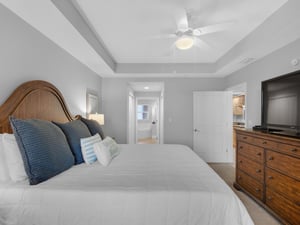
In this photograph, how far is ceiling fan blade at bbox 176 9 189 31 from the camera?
2.09 meters

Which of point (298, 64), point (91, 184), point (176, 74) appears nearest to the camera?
point (91, 184)

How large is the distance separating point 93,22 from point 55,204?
2.23 metres

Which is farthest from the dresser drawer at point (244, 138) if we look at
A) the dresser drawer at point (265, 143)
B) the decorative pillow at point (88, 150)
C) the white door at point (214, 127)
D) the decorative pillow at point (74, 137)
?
the decorative pillow at point (74, 137)

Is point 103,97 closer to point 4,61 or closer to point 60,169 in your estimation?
point 4,61

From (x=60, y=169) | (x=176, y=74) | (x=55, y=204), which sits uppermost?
(x=176, y=74)

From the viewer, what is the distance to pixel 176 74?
14.0ft

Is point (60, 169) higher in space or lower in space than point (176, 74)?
lower

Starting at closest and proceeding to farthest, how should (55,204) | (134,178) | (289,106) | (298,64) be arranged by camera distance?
(55,204) → (134,178) → (289,106) → (298,64)

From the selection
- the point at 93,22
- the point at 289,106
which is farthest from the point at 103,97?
the point at 289,106

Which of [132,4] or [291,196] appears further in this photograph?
[132,4]

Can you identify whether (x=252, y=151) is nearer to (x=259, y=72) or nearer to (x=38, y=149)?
(x=259, y=72)

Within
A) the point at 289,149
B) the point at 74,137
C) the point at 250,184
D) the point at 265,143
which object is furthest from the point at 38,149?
the point at 250,184

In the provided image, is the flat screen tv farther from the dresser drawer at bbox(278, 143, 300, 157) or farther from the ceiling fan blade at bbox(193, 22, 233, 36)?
the ceiling fan blade at bbox(193, 22, 233, 36)

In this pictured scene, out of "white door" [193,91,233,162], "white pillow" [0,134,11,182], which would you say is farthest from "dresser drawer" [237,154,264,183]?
"white pillow" [0,134,11,182]
